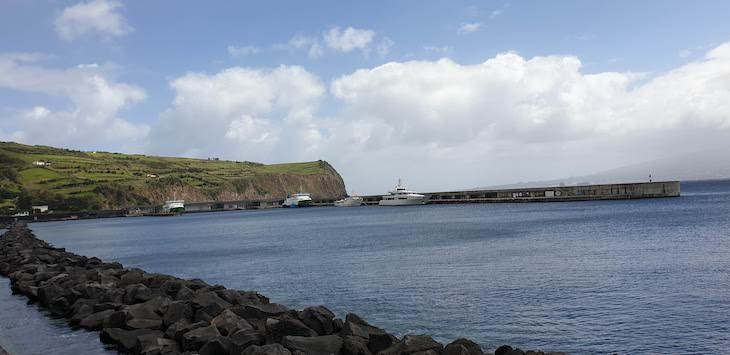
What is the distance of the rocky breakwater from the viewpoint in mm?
16938

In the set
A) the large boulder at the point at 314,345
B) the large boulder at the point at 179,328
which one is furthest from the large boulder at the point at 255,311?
the large boulder at the point at 314,345

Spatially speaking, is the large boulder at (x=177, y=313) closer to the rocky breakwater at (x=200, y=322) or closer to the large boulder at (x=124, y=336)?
the rocky breakwater at (x=200, y=322)

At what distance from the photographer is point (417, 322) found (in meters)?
25.0

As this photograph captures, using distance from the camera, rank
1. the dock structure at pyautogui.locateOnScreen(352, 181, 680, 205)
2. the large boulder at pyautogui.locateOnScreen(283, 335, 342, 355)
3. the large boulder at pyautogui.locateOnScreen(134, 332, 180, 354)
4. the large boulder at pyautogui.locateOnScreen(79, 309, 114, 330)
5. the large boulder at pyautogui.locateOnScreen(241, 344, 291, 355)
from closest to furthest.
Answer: the large boulder at pyautogui.locateOnScreen(241, 344, 291, 355), the large boulder at pyautogui.locateOnScreen(283, 335, 342, 355), the large boulder at pyautogui.locateOnScreen(134, 332, 180, 354), the large boulder at pyautogui.locateOnScreen(79, 309, 114, 330), the dock structure at pyautogui.locateOnScreen(352, 181, 680, 205)

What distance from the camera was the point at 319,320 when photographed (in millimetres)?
19984

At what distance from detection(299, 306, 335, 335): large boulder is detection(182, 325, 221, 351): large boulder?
296cm

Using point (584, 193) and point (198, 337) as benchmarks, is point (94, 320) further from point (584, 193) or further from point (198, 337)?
point (584, 193)

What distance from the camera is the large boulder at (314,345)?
1673 cm

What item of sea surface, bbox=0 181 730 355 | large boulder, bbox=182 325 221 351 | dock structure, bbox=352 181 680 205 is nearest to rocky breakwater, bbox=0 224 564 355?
large boulder, bbox=182 325 221 351

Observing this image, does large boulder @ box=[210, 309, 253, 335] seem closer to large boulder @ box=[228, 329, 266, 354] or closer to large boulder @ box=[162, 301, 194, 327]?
large boulder @ box=[228, 329, 266, 354]

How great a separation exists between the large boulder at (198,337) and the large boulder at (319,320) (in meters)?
2.96

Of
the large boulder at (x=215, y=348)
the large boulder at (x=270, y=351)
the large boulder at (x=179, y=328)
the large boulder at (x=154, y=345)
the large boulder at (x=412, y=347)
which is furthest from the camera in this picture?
the large boulder at (x=179, y=328)

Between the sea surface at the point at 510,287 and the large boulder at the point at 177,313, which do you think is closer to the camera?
the sea surface at the point at 510,287

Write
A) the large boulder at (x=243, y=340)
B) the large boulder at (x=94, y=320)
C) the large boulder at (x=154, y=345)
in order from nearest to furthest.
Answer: the large boulder at (x=243, y=340) → the large boulder at (x=154, y=345) → the large boulder at (x=94, y=320)
